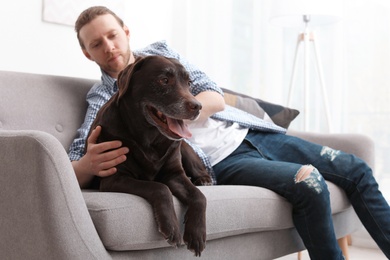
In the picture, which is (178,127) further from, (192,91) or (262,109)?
(262,109)

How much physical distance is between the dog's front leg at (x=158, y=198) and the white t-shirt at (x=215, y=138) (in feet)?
1.89

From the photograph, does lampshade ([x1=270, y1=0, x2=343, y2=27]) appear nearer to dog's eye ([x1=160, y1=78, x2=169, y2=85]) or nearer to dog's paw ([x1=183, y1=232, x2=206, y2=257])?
dog's eye ([x1=160, y1=78, x2=169, y2=85])

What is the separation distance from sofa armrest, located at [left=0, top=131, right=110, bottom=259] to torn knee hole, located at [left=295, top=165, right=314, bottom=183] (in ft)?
2.38

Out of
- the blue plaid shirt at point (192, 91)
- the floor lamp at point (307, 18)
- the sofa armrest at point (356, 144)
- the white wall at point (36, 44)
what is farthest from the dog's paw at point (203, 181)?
the white wall at point (36, 44)

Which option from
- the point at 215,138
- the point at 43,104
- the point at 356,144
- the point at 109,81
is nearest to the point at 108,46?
the point at 109,81

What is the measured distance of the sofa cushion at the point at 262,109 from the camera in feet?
7.93

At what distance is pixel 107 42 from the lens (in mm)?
1976

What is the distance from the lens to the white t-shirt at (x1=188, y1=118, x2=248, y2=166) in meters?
2.04

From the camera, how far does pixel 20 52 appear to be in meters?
3.00

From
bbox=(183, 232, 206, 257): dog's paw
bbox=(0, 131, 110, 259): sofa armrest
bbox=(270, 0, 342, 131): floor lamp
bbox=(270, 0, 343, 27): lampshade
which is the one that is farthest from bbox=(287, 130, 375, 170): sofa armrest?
bbox=(0, 131, 110, 259): sofa armrest

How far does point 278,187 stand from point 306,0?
151 centimetres

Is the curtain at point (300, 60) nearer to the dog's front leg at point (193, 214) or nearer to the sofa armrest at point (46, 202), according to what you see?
the dog's front leg at point (193, 214)

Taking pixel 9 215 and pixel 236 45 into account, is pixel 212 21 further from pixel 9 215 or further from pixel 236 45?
pixel 9 215

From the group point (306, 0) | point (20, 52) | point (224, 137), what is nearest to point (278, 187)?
point (224, 137)
